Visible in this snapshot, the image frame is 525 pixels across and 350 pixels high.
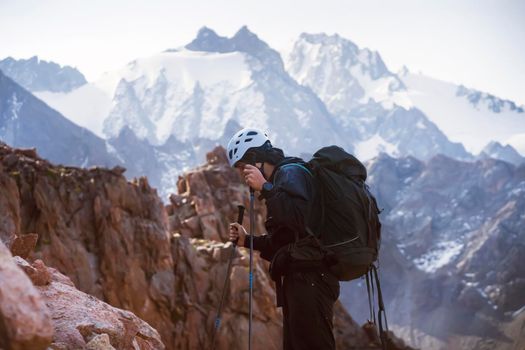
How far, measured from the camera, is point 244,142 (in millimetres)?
7754

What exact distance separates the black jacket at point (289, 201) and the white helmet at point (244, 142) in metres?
0.63

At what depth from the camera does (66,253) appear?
3797 centimetres

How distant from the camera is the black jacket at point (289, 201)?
21.4 ft

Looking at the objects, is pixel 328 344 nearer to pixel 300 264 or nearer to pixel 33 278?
pixel 300 264

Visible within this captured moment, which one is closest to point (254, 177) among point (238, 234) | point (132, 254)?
point (238, 234)

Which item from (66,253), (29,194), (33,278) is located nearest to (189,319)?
(66,253)

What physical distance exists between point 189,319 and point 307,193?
131 feet

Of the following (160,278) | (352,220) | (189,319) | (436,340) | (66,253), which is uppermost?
(352,220)

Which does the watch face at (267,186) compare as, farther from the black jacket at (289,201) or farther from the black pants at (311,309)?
the black pants at (311,309)

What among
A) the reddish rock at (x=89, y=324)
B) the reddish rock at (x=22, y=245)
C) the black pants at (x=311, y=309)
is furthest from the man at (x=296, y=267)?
the reddish rock at (x=22, y=245)

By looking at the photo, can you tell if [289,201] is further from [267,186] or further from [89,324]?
[89,324]

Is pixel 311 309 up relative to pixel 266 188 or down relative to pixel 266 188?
down

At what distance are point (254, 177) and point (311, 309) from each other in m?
1.91

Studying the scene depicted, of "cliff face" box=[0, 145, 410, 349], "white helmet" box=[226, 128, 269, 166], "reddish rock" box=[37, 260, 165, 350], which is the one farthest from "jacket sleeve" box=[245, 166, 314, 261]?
"cliff face" box=[0, 145, 410, 349]
